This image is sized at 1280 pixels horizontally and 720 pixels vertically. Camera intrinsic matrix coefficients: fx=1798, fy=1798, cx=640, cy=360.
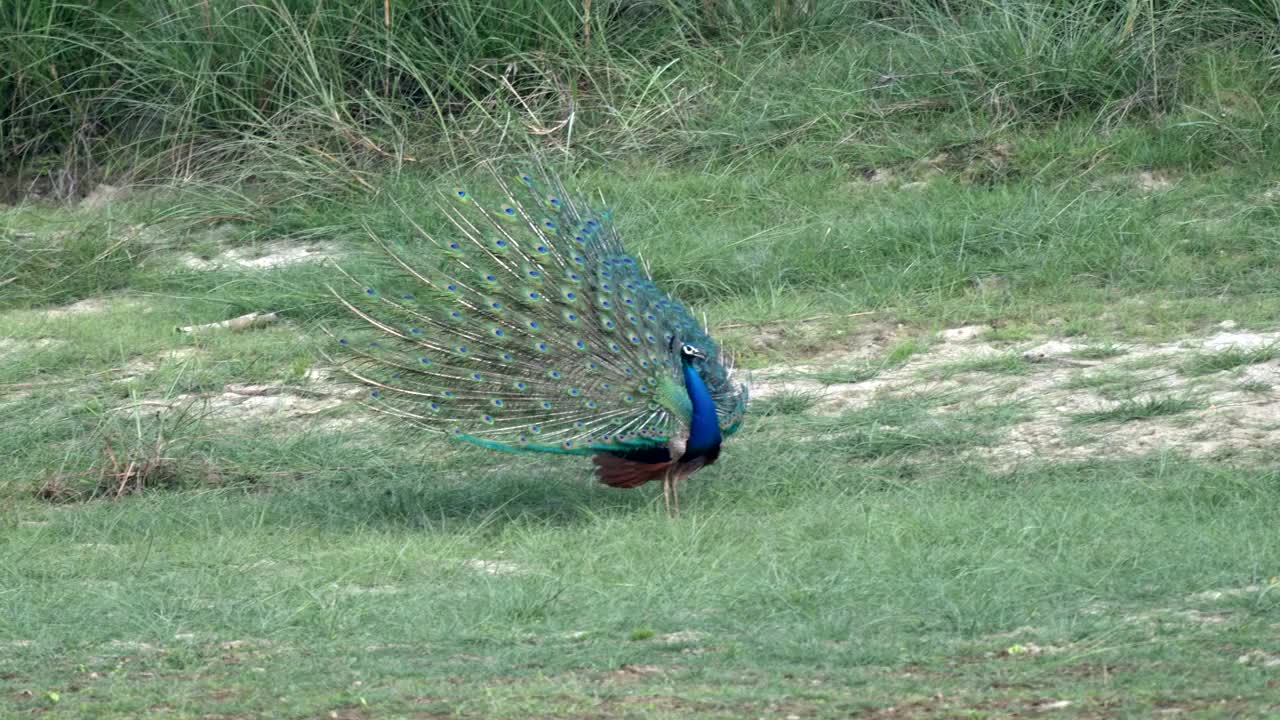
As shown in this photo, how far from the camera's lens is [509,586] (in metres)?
5.44

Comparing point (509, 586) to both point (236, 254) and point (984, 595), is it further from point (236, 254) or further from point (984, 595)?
point (236, 254)

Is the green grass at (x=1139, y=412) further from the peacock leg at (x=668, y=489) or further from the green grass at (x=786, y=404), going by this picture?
the peacock leg at (x=668, y=489)

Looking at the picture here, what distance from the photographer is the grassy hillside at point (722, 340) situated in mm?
4805

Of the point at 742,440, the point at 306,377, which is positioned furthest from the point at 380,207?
the point at 742,440

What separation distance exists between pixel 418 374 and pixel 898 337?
2873mm

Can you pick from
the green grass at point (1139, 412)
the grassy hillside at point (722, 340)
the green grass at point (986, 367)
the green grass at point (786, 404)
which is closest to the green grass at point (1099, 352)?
the grassy hillside at point (722, 340)

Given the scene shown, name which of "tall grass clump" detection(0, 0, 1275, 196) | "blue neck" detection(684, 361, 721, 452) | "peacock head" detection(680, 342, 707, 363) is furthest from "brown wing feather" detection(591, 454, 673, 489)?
"tall grass clump" detection(0, 0, 1275, 196)

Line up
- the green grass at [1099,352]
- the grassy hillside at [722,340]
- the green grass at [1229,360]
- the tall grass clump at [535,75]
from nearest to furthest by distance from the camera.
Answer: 1. the grassy hillside at [722,340]
2. the green grass at [1229,360]
3. the green grass at [1099,352]
4. the tall grass clump at [535,75]

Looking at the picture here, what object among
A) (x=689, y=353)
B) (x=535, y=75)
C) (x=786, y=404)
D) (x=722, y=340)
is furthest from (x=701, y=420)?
(x=535, y=75)

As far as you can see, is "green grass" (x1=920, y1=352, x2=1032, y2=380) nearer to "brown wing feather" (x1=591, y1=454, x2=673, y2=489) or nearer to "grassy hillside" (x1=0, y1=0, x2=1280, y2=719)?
"grassy hillside" (x1=0, y1=0, x2=1280, y2=719)

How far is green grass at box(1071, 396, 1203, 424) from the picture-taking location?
7.07 metres

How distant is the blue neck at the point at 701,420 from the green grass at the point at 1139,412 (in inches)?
66.9

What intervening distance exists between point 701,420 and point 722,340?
8.04 feet

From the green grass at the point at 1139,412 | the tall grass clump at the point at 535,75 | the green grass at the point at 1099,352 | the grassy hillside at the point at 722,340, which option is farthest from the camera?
the tall grass clump at the point at 535,75
